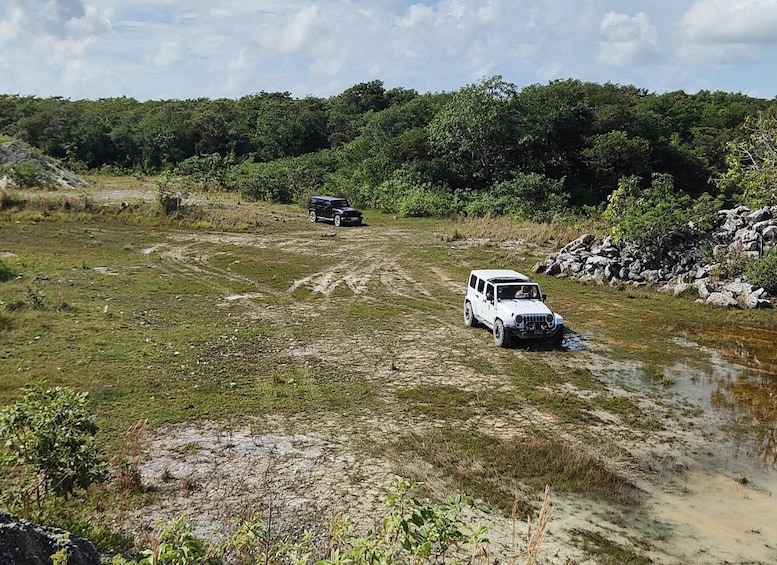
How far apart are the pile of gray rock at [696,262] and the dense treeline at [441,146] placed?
15.1 m

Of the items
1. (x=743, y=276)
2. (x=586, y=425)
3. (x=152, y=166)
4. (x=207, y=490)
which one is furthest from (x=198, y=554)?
(x=152, y=166)

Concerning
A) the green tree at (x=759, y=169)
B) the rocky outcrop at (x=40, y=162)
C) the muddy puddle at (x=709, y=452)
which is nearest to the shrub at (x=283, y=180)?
the rocky outcrop at (x=40, y=162)

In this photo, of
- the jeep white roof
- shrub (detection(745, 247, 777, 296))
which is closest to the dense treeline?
shrub (detection(745, 247, 777, 296))

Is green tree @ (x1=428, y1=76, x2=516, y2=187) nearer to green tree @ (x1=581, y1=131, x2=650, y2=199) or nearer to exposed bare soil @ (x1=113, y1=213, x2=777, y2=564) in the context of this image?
green tree @ (x1=581, y1=131, x2=650, y2=199)

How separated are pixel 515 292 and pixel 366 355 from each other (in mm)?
4599

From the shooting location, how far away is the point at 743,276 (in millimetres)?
21938

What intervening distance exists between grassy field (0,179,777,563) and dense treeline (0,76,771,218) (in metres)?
18.6

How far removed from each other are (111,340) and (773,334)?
18.1m

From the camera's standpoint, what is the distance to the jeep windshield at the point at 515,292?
17031 millimetres

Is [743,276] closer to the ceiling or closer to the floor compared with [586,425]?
closer to the ceiling

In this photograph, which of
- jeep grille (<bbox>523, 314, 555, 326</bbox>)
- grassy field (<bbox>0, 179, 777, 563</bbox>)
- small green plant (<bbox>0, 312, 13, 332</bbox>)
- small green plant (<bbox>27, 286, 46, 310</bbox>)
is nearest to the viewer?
grassy field (<bbox>0, 179, 777, 563</bbox>)

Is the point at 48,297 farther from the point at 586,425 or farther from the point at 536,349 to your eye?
the point at 586,425

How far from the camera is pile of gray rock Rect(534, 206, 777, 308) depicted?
2152cm

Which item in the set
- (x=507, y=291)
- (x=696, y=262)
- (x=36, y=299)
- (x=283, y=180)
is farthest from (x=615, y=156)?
(x=36, y=299)
